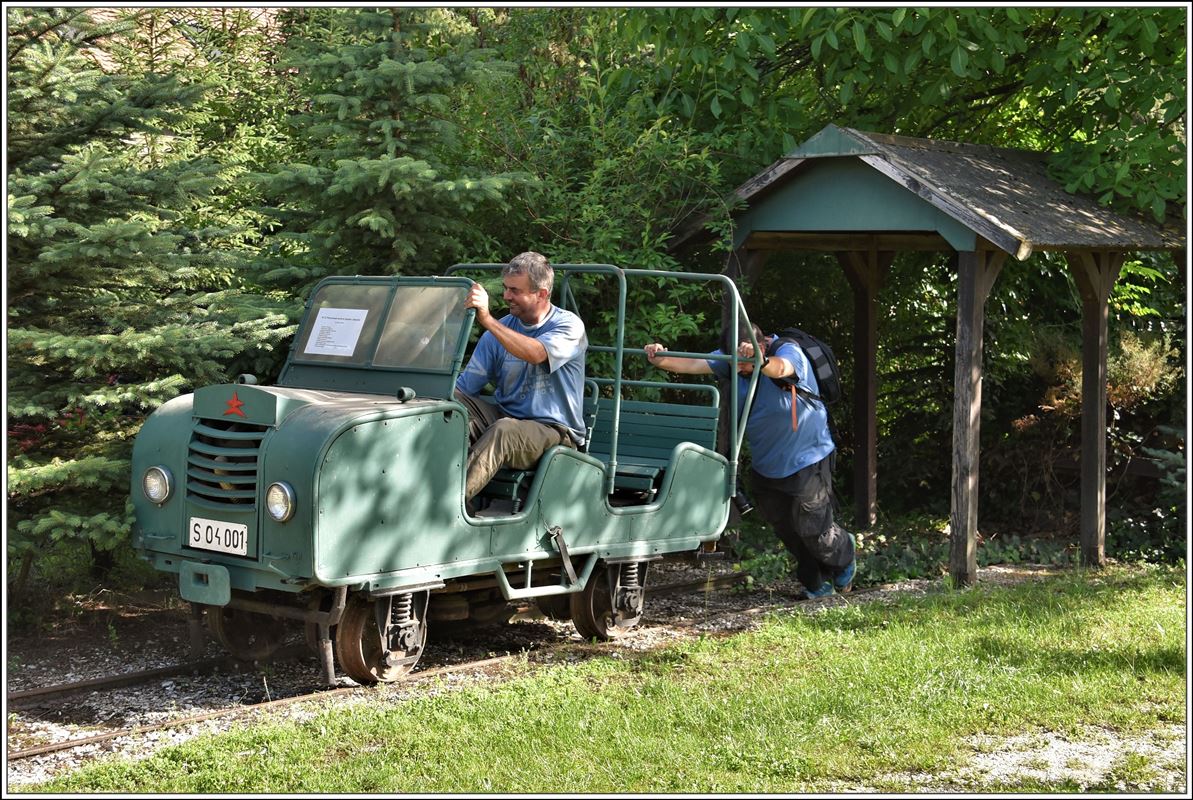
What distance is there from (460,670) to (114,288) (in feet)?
11.2

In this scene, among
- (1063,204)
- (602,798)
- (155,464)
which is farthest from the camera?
(1063,204)

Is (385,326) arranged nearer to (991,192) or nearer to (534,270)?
(534,270)

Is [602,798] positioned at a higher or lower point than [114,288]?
lower

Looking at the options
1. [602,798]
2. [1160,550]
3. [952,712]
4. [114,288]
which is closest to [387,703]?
[602,798]

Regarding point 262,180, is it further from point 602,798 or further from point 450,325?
point 602,798

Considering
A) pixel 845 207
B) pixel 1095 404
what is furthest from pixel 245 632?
pixel 1095 404

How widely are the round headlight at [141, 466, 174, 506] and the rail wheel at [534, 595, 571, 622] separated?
7.98 feet

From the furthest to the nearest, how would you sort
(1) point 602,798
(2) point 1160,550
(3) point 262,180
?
(2) point 1160,550 → (3) point 262,180 → (1) point 602,798

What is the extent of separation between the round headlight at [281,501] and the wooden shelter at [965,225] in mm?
5070

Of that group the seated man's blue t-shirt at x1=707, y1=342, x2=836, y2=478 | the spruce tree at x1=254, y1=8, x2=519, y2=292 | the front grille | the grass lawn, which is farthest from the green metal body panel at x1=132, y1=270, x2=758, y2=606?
the seated man's blue t-shirt at x1=707, y1=342, x2=836, y2=478

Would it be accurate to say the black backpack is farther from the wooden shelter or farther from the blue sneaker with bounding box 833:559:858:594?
the blue sneaker with bounding box 833:559:858:594

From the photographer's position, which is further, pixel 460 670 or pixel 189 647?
pixel 189 647

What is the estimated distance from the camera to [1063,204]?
35.8ft

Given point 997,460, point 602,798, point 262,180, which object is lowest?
point 602,798
